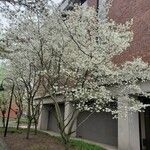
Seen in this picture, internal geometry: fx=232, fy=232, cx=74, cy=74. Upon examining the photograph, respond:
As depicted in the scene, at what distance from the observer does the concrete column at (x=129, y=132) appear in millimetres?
13656

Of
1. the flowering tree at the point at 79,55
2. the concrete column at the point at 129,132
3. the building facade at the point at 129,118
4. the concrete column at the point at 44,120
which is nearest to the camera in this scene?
the flowering tree at the point at 79,55

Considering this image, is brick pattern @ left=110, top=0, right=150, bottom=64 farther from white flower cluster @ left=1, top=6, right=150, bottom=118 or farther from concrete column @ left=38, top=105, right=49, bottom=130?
concrete column @ left=38, top=105, right=49, bottom=130

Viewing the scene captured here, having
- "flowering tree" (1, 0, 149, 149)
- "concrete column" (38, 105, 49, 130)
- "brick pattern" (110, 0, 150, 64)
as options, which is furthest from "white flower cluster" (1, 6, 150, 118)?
"concrete column" (38, 105, 49, 130)

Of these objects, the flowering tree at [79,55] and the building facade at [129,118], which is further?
the building facade at [129,118]

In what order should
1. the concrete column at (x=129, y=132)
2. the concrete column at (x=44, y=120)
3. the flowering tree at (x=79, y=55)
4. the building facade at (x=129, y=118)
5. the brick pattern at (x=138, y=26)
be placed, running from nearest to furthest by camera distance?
1. the flowering tree at (x=79, y=55)
2. the concrete column at (x=129, y=132)
3. the building facade at (x=129, y=118)
4. the brick pattern at (x=138, y=26)
5. the concrete column at (x=44, y=120)

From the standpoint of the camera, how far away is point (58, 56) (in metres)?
11.8

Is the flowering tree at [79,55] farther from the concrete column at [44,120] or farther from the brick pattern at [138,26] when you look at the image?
the concrete column at [44,120]

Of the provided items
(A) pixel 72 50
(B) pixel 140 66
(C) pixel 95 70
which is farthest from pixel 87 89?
(B) pixel 140 66

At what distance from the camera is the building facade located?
14.0m

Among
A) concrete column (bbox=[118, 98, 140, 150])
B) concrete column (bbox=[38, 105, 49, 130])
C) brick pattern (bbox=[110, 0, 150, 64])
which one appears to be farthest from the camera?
concrete column (bbox=[38, 105, 49, 130])

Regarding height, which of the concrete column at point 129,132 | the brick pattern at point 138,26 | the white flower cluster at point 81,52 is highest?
the brick pattern at point 138,26

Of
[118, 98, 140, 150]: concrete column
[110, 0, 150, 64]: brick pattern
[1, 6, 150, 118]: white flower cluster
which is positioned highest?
[110, 0, 150, 64]: brick pattern

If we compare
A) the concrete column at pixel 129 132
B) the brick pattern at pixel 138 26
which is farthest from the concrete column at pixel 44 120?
the brick pattern at pixel 138 26

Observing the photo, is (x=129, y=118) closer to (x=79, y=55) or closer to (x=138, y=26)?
(x=79, y=55)
